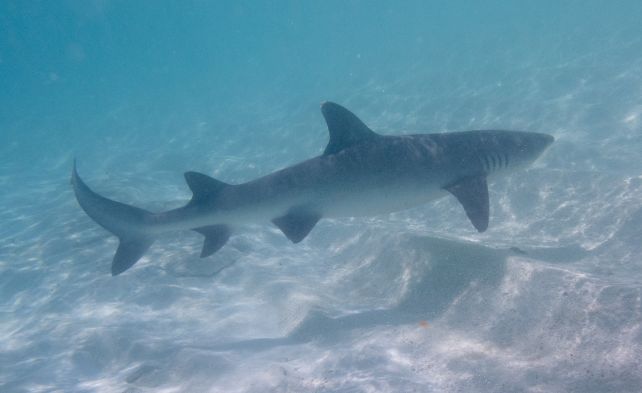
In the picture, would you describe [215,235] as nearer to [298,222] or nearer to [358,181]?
[298,222]

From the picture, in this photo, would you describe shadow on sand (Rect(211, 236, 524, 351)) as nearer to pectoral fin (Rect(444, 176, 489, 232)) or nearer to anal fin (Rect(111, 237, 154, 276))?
pectoral fin (Rect(444, 176, 489, 232))

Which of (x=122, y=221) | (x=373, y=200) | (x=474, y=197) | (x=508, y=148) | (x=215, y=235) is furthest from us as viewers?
(x=122, y=221)

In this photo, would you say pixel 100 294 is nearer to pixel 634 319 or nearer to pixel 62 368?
pixel 62 368

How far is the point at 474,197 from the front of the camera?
6.12 meters

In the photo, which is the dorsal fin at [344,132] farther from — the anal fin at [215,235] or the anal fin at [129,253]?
the anal fin at [129,253]

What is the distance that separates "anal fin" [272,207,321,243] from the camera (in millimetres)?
6289

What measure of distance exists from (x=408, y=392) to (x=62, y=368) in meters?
6.67

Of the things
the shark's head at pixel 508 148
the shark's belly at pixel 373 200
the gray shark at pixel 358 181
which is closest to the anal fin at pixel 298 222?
the gray shark at pixel 358 181

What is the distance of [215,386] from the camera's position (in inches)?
261

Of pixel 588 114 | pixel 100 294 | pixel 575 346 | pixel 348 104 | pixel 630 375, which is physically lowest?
pixel 630 375

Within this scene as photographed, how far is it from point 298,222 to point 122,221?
3.09 metres

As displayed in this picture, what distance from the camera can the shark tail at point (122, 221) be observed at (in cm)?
692

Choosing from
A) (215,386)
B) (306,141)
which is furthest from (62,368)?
(306,141)

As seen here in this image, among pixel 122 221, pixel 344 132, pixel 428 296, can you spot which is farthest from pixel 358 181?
pixel 122 221
